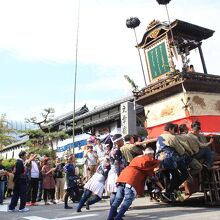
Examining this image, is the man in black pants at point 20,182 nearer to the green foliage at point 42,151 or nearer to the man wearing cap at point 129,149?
the man wearing cap at point 129,149

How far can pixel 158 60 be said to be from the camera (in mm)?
16875

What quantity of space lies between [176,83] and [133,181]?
8689 millimetres

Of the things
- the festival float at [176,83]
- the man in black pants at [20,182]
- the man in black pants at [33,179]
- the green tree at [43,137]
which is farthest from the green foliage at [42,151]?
the man in black pants at [20,182]

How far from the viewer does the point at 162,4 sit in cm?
1628

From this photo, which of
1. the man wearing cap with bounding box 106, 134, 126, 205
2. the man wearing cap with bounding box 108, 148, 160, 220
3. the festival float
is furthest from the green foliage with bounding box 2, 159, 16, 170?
the man wearing cap with bounding box 108, 148, 160, 220

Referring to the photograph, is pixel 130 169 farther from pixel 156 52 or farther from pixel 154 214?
pixel 156 52

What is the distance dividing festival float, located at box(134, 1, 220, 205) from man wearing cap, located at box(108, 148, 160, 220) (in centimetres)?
780

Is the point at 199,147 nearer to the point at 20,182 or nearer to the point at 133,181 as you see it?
the point at 133,181

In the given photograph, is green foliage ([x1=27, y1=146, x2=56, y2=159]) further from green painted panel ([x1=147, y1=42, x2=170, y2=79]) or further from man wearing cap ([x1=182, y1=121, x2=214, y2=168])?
man wearing cap ([x1=182, y1=121, x2=214, y2=168])

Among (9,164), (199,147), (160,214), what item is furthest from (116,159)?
(9,164)

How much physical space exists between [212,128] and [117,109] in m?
18.1

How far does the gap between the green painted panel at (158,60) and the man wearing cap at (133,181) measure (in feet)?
34.5

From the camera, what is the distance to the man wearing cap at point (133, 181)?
241 inches

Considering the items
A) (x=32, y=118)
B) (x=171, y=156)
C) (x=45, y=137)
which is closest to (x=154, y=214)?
(x=171, y=156)
